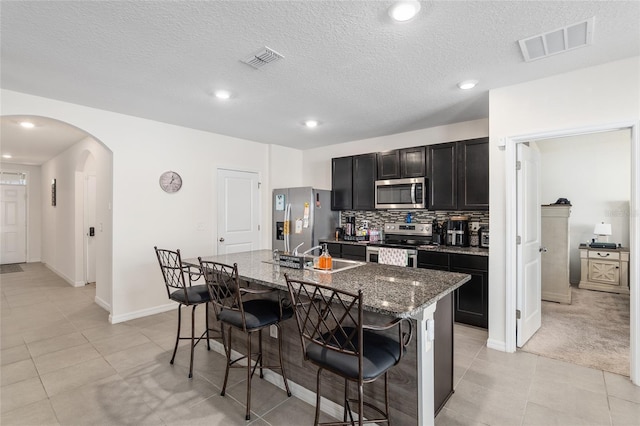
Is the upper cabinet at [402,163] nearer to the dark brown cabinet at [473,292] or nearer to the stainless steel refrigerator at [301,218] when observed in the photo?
the stainless steel refrigerator at [301,218]

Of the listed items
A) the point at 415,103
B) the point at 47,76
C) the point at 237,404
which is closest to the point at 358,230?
the point at 415,103

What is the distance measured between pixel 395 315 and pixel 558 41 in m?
2.27

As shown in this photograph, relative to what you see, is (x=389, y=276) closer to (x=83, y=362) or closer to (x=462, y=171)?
(x=462, y=171)

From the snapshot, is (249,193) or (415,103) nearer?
(415,103)

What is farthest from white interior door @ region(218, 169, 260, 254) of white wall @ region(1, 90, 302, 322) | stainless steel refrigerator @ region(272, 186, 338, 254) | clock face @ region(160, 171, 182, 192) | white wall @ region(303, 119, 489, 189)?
white wall @ region(303, 119, 489, 189)

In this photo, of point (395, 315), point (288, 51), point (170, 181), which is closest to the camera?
point (395, 315)

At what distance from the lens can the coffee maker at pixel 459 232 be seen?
4.04 metres

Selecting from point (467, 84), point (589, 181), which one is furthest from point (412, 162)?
point (589, 181)

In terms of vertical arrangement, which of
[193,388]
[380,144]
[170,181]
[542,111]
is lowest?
[193,388]

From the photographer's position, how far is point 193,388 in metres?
2.42

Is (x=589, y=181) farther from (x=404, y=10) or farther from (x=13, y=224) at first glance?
(x=13, y=224)

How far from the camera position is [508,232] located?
Result: 2986 millimetres

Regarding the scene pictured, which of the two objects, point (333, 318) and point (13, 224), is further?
point (13, 224)

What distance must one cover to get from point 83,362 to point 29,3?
2.82 meters
